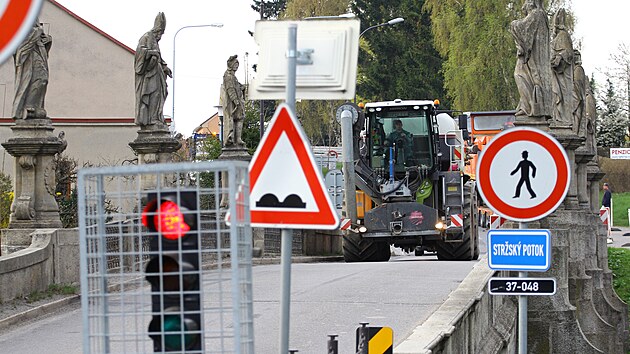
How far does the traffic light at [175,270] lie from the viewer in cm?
496

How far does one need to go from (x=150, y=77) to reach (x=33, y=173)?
432 centimetres

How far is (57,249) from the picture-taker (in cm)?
1741

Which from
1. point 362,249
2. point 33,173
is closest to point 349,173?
point 362,249

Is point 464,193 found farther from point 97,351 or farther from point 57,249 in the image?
point 97,351

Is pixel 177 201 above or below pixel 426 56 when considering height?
below

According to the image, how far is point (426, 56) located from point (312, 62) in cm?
5847

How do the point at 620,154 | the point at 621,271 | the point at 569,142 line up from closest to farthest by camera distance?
1. the point at 569,142
2. the point at 621,271
3. the point at 620,154

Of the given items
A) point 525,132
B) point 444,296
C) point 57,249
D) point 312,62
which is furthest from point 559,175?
point 57,249

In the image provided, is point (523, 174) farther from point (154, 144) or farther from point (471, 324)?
point (154, 144)

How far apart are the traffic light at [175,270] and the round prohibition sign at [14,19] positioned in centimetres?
141

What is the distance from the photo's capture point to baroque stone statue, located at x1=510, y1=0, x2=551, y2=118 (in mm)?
21656

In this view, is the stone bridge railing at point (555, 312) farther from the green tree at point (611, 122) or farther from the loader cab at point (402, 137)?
the green tree at point (611, 122)

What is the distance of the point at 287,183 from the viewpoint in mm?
6766

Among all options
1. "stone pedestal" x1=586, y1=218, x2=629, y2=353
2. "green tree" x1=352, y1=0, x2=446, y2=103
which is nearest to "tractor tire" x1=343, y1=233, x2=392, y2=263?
"stone pedestal" x1=586, y1=218, x2=629, y2=353
